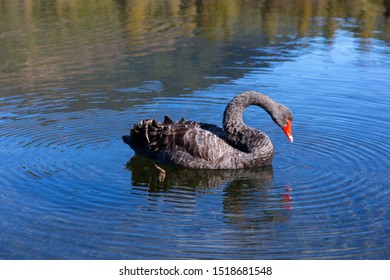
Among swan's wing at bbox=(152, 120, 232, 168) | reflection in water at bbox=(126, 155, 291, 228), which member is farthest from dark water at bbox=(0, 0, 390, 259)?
swan's wing at bbox=(152, 120, 232, 168)

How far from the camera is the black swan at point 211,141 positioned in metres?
8.41

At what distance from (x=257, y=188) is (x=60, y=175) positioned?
83.5 inches

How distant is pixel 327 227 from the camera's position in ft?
21.7

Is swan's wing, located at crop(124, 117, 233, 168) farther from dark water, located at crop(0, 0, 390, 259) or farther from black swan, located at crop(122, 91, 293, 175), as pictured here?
dark water, located at crop(0, 0, 390, 259)

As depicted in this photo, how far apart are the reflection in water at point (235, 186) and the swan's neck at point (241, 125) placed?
387mm

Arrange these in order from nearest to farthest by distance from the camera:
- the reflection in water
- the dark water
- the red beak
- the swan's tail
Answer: the dark water, the reflection in water, the swan's tail, the red beak

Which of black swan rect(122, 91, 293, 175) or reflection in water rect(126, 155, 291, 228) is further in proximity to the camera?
black swan rect(122, 91, 293, 175)

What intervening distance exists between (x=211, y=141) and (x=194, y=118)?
189cm

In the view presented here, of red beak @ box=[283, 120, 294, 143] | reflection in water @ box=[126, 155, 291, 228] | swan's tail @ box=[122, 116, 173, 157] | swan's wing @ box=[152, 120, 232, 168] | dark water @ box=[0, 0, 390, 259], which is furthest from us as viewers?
red beak @ box=[283, 120, 294, 143]

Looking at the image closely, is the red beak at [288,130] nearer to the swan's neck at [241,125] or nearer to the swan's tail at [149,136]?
the swan's neck at [241,125]

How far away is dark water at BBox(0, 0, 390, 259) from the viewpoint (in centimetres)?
639

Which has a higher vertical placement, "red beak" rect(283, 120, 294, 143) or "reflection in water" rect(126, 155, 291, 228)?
"red beak" rect(283, 120, 294, 143)

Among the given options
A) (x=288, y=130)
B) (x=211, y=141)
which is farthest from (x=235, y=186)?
(x=288, y=130)
